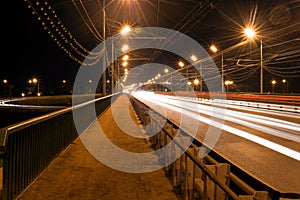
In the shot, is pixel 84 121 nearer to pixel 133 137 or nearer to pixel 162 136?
pixel 133 137

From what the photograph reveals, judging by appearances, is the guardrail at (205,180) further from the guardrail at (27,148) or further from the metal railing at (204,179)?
the guardrail at (27,148)

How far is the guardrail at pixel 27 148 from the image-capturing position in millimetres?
4891

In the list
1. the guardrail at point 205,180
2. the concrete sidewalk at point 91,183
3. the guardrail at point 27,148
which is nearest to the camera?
the guardrail at point 205,180

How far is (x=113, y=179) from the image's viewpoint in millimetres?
6469

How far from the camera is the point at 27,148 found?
5.92 meters

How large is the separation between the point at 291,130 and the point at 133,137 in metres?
7.05

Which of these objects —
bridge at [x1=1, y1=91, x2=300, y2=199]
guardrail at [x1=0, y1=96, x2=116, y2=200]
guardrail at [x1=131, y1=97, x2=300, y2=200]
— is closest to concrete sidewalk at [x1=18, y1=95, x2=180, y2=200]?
bridge at [x1=1, y1=91, x2=300, y2=199]

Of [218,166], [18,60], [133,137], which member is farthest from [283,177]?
[18,60]

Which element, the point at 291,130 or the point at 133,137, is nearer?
the point at 133,137

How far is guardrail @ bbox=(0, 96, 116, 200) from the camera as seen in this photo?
193 inches

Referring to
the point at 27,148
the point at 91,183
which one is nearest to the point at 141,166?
the point at 91,183

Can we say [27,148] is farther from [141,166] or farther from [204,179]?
[204,179]

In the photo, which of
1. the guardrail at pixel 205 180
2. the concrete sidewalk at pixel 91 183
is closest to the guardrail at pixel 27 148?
the concrete sidewalk at pixel 91 183

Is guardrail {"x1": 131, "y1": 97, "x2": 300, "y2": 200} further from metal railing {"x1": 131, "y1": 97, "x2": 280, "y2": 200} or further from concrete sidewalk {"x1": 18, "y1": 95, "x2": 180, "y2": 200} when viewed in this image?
concrete sidewalk {"x1": 18, "y1": 95, "x2": 180, "y2": 200}
